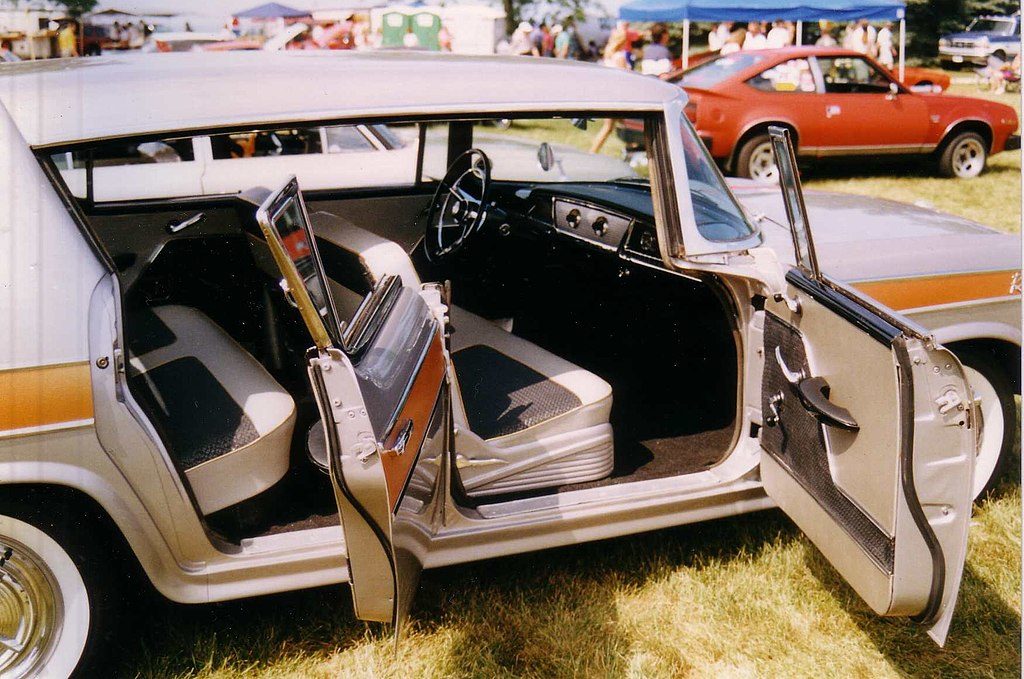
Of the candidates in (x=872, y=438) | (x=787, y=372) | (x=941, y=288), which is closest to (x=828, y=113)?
(x=941, y=288)

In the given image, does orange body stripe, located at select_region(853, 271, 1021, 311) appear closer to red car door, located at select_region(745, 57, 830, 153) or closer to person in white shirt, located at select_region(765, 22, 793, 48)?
red car door, located at select_region(745, 57, 830, 153)

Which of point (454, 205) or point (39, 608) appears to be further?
point (454, 205)

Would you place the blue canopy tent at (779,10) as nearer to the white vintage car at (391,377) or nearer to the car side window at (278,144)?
the car side window at (278,144)

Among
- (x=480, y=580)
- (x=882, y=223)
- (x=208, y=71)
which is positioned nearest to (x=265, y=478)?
(x=480, y=580)

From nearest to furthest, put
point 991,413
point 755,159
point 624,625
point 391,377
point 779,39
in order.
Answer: point 391,377, point 624,625, point 991,413, point 755,159, point 779,39

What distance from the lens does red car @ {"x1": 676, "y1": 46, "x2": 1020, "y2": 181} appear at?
9523 mm

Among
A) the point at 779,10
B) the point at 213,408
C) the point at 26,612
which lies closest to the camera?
the point at 26,612

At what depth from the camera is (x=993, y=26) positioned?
84.4 feet

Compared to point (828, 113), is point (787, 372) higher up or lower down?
lower down

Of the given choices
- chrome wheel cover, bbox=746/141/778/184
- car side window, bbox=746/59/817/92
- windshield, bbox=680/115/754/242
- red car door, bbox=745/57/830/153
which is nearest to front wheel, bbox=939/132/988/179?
red car door, bbox=745/57/830/153

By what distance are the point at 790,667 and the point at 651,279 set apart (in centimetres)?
144

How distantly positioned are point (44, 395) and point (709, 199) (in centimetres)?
202

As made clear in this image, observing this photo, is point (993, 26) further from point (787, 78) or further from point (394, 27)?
point (787, 78)

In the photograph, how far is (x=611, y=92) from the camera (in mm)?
2766
